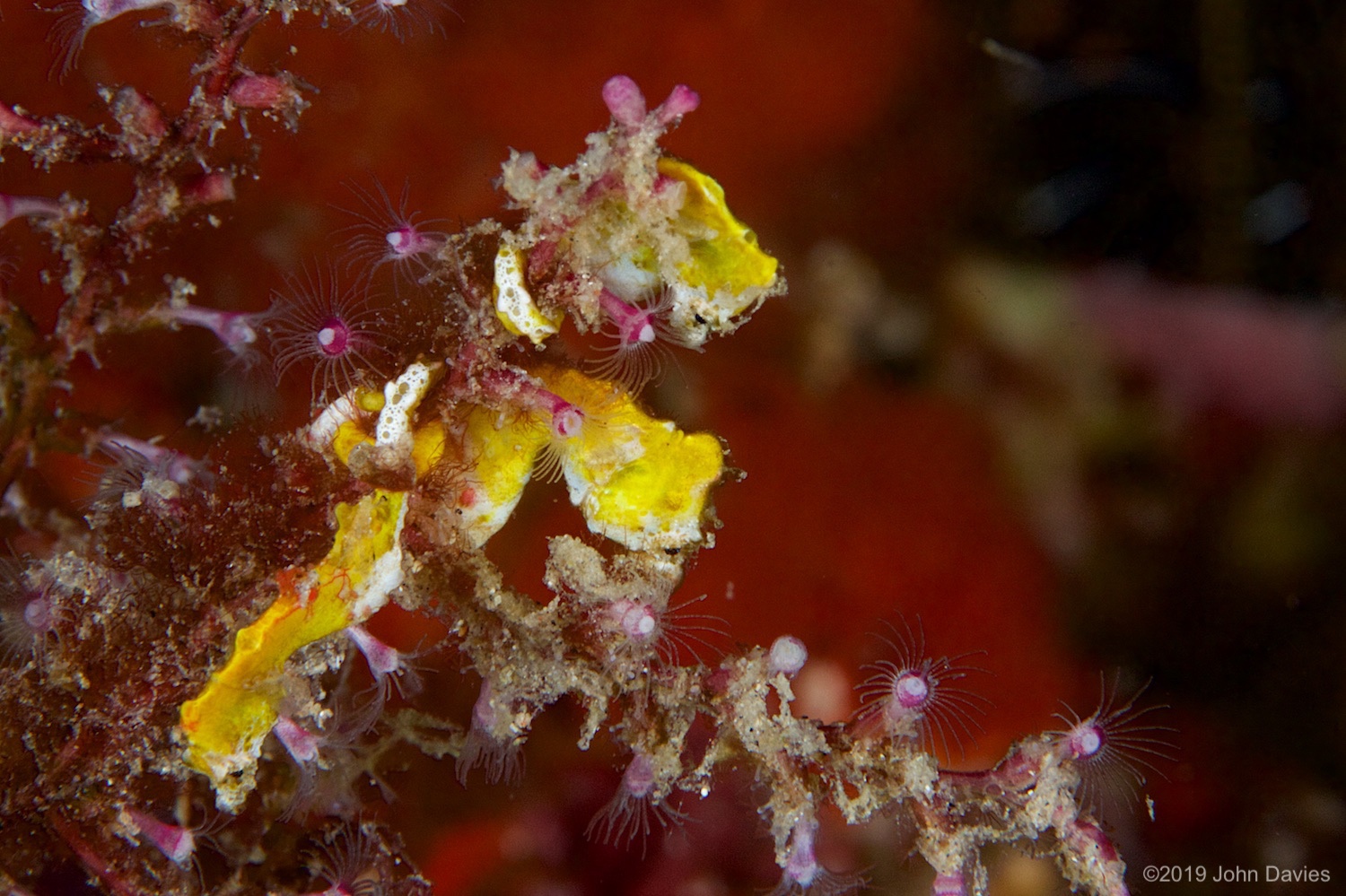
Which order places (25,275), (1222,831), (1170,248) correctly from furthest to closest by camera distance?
(1170,248), (1222,831), (25,275)

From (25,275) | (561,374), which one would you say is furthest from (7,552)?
(561,374)

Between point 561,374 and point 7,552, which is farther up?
point 561,374

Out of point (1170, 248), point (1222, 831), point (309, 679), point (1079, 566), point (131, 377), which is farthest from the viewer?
point (1170, 248)

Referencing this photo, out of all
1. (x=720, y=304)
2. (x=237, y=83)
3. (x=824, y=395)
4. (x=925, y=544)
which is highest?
(x=237, y=83)

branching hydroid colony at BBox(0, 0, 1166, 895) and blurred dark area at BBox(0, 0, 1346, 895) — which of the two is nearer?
branching hydroid colony at BBox(0, 0, 1166, 895)

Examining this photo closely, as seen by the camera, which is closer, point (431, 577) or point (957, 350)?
point (431, 577)

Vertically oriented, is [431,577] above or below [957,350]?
above

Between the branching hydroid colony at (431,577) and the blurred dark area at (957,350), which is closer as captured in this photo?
the branching hydroid colony at (431,577)

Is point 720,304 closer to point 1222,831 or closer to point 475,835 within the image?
point 475,835
